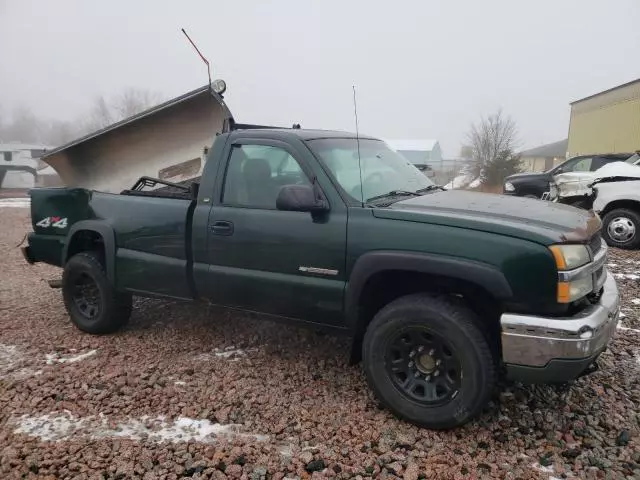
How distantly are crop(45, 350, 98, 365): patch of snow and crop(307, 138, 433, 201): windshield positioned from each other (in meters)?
2.56

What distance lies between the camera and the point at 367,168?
3.68 m

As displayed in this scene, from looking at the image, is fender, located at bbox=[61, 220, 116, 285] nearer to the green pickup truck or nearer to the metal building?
the green pickup truck

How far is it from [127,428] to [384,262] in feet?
6.15

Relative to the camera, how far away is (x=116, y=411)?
3.20 m

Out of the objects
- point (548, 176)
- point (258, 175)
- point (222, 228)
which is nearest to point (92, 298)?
point (222, 228)

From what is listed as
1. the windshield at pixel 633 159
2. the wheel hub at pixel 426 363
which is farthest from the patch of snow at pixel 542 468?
the windshield at pixel 633 159

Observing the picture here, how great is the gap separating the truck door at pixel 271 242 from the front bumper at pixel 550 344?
3.45 ft

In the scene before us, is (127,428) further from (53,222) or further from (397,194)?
(53,222)

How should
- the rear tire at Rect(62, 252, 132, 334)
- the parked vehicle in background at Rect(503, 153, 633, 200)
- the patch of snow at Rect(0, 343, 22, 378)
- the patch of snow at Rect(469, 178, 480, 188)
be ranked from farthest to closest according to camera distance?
the patch of snow at Rect(469, 178, 480, 188) < the parked vehicle in background at Rect(503, 153, 633, 200) < the rear tire at Rect(62, 252, 132, 334) < the patch of snow at Rect(0, 343, 22, 378)

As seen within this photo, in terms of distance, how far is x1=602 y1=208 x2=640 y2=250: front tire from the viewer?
783 centimetres

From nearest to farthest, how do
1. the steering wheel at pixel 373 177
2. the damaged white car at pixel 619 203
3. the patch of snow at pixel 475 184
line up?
the steering wheel at pixel 373 177 → the damaged white car at pixel 619 203 → the patch of snow at pixel 475 184

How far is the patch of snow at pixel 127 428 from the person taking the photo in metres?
2.92

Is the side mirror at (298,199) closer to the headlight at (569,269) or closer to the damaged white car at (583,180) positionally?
the headlight at (569,269)

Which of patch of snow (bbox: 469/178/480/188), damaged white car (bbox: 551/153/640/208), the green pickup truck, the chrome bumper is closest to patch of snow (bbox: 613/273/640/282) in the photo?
damaged white car (bbox: 551/153/640/208)
